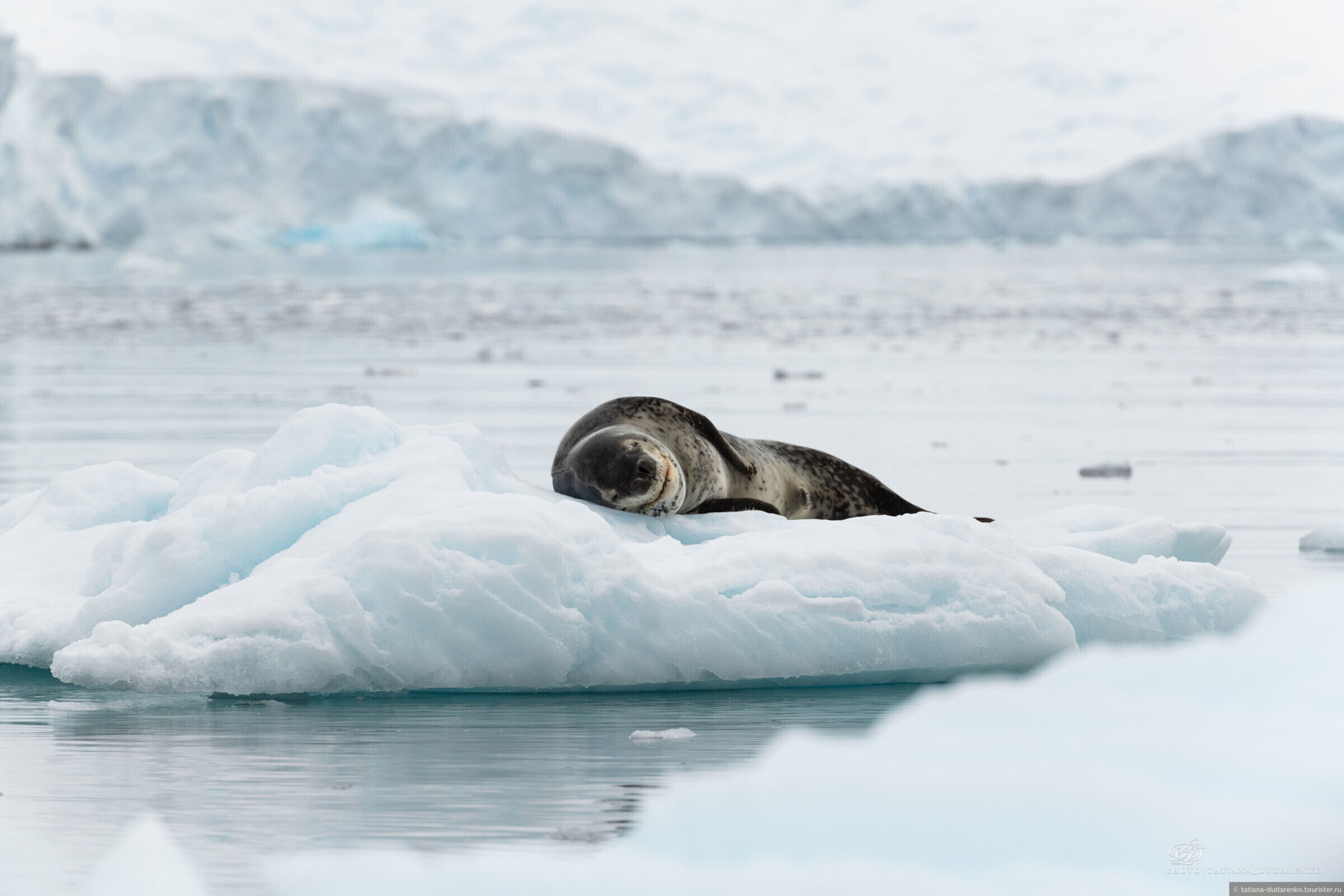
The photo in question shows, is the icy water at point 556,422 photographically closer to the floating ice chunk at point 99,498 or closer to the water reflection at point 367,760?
the water reflection at point 367,760

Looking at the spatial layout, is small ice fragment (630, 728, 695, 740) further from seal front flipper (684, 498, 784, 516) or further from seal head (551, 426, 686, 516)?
seal front flipper (684, 498, 784, 516)

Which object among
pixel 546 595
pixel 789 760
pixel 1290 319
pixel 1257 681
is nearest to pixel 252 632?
pixel 546 595

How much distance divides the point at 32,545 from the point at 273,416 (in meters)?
4.64

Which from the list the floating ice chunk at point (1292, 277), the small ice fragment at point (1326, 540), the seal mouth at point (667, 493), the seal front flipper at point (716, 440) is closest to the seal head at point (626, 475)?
the seal mouth at point (667, 493)

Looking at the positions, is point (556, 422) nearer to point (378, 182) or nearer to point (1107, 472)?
point (1107, 472)

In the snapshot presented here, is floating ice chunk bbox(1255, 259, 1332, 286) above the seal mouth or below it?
above

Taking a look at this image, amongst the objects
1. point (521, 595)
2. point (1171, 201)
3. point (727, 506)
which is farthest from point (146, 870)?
point (1171, 201)

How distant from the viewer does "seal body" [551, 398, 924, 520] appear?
453 centimetres

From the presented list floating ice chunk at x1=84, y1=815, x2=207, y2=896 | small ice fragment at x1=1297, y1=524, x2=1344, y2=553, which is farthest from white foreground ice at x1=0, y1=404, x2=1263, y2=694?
small ice fragment at x1=1297, y1=524, x2=1344, y2=553

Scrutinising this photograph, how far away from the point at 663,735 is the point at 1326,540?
125 inches

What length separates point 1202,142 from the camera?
211 feet

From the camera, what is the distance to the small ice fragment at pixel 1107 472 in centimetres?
731

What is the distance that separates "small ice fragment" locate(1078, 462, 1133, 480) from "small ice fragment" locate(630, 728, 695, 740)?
4.30 meters

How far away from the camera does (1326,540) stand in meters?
5.60
